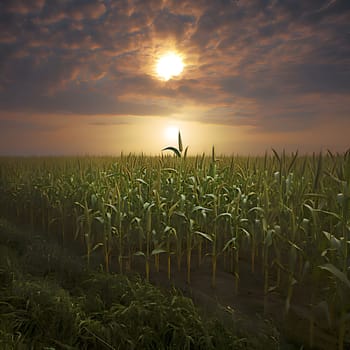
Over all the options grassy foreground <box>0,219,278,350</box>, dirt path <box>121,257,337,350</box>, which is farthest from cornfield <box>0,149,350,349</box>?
grassy foreground <box>0,219,278,350</box>

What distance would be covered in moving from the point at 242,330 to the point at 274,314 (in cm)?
70

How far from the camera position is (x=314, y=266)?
13.5 feet

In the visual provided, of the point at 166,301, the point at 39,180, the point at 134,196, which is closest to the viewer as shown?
the point at 166,301

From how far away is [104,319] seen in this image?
445 centimetres

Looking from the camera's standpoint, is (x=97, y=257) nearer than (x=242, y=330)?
No

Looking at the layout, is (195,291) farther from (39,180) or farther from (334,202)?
(39,180)

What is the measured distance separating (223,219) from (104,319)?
10.0ft

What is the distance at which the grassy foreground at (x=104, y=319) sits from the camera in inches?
158

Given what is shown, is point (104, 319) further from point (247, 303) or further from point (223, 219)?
point (223, 219)

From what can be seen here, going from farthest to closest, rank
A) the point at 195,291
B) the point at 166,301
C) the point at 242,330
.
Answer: the point at 195,291
the point at 166,301
the point at 242,330

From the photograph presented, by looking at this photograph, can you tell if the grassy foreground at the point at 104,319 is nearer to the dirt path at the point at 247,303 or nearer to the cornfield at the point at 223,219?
the dirt path at the point at 247,303

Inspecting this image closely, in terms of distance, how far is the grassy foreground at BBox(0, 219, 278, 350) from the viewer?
4023 millimetres

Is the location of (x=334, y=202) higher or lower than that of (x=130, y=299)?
higher

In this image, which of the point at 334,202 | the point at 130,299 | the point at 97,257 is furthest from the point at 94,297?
the point at 334,202
